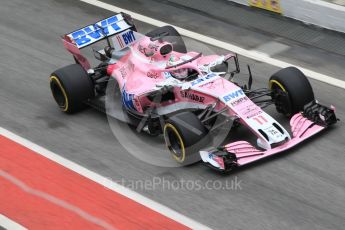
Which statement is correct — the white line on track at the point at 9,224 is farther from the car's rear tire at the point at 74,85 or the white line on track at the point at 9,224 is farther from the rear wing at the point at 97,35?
the rear wing at the point at 97,35

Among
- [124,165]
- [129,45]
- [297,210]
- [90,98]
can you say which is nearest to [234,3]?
[129,45]

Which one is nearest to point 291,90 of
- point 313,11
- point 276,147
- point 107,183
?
point 276,147

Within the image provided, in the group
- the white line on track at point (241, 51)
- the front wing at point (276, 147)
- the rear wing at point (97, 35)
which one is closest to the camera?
the front wing at point (276, 147)

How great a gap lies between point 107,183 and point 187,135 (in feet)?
4.34

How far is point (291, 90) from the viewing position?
10.9 meters

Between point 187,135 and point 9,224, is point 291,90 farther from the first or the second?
point 9,224

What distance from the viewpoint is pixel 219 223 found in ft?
30.4

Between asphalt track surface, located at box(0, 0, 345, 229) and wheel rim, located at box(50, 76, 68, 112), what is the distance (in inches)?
8.0

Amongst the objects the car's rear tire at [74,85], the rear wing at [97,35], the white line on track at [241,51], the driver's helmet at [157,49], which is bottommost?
the white line on track at [241,51]

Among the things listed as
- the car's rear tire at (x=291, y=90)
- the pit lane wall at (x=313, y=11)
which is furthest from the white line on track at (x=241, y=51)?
the car's rear tire at (x=291, y=90)

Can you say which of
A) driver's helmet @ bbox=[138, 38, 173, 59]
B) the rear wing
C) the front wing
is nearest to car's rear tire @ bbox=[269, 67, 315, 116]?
the front wing

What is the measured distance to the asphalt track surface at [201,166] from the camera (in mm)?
9391

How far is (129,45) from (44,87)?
182 centimetres

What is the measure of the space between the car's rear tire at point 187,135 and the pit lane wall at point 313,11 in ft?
16.8
